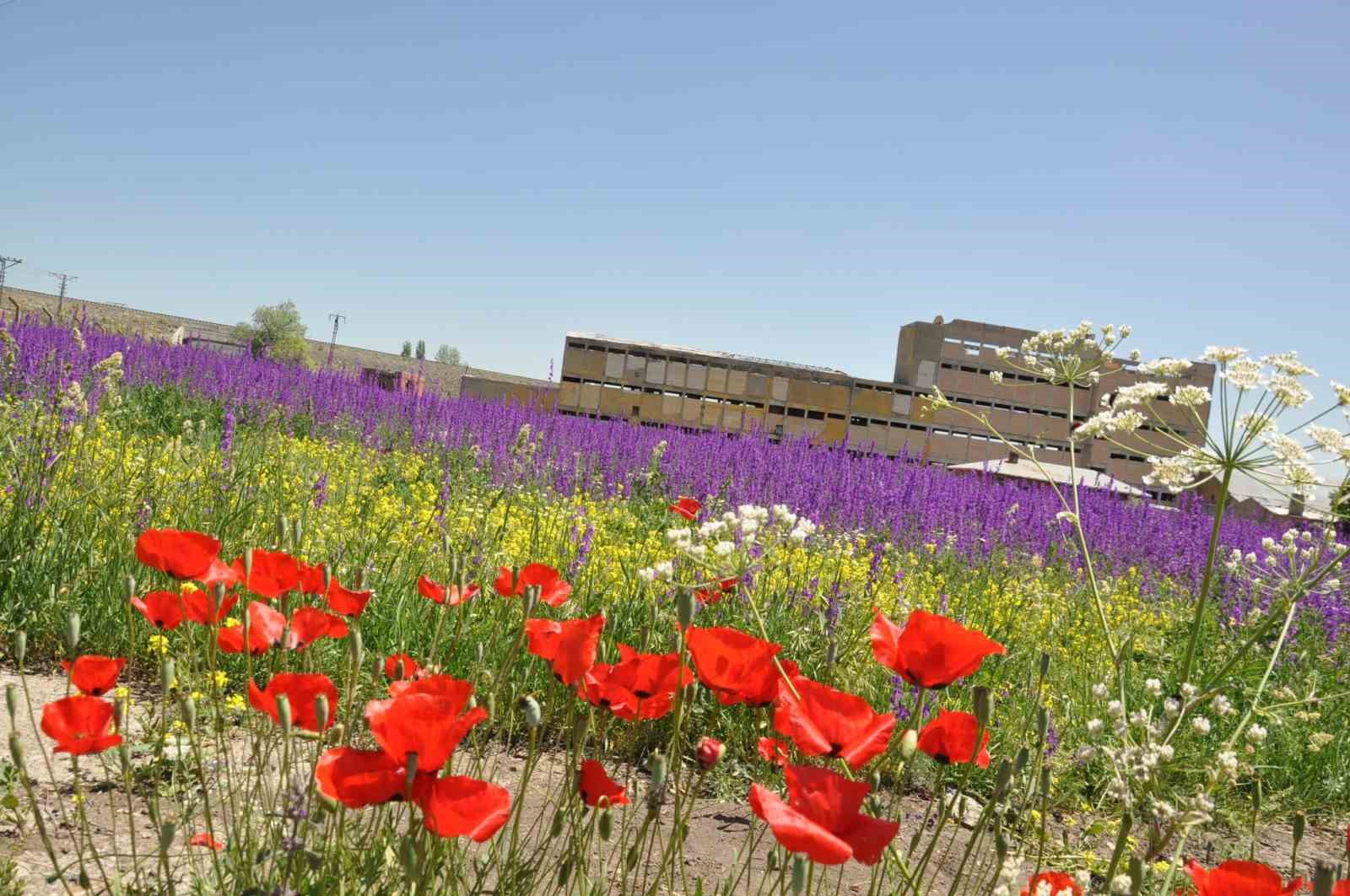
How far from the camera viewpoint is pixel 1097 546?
A: 340 inches

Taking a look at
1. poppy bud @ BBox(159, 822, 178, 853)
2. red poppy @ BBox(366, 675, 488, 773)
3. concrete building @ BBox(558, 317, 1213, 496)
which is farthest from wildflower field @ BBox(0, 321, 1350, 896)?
concrete building @ BBox(558, 317, 1213, 496)

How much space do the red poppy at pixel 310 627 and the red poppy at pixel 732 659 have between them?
61 cm

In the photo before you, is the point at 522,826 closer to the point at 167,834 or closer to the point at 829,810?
the point at 167,834

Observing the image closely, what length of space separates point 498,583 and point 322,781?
0.76m

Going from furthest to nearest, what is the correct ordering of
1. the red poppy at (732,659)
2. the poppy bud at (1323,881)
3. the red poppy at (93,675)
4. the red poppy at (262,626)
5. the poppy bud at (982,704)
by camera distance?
1. the red poppy at (262,626)
2. the red poppy at (93,675)
3. the red poppy at (732,659)
4. the poppy bud at (982,704)
5. the poppy bud at (1323,881)

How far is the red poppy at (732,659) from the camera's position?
47.4 inches

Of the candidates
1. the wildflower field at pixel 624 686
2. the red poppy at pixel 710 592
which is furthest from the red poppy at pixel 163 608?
the red poppy at pixel 710 592

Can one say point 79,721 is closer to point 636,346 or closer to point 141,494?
point 141,494

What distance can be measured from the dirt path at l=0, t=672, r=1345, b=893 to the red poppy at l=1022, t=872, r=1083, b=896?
145 mm

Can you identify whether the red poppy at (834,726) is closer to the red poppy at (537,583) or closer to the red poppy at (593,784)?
the red poppy at (593,784)

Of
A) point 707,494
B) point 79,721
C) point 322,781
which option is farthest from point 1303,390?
point 707,494

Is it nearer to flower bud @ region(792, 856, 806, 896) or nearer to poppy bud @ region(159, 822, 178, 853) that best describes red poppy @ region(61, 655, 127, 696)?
poppy bud @ region(159, 822, 178, 853)

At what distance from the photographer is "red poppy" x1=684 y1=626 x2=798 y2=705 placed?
1204 millimetres

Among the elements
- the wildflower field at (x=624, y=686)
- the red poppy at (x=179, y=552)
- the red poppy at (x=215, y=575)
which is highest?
the red poppy at (x=179, y=552)
